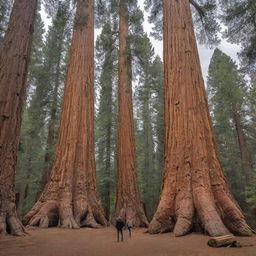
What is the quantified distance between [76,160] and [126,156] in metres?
3.19

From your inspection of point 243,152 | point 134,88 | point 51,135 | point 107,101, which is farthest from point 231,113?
point 51,135

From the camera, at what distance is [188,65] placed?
7.16 meters

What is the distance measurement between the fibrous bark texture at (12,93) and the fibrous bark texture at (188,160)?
3.29 meters

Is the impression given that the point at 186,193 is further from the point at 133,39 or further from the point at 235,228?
the point at 133,39

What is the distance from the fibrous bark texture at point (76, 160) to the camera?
759cm

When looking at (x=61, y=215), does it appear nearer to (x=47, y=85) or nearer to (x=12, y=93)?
(x=12, y=93)

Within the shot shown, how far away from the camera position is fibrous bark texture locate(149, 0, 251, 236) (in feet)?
16.6

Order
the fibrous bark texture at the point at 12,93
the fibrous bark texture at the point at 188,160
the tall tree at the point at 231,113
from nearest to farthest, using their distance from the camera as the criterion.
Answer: the fibrous bark texture at the point at 12,93, the fibrous bark texture at the point at 188,160, the tall tree at the point at 231,113

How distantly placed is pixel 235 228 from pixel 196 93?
3668mm

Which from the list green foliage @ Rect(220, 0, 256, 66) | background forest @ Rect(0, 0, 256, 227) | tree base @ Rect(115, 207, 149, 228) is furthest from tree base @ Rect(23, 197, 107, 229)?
green foliage @ Rect(220, 0, 256, 66)

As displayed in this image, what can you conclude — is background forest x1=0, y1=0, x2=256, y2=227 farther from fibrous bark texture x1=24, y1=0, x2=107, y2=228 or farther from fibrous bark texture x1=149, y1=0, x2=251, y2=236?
Answer: fibrous bark texture x1=149, y1=0, x2=251, y2=236

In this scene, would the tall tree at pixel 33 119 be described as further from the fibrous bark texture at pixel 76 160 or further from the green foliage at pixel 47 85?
the fibrous bark texture at pixel 76 160

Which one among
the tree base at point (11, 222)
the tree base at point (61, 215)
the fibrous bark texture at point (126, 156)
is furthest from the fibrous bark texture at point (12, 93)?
the fibrous bark texture at point (126, 156)

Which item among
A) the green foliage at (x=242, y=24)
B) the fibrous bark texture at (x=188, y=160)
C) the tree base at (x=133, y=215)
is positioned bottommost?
the tree base at (x=133, y=215)
